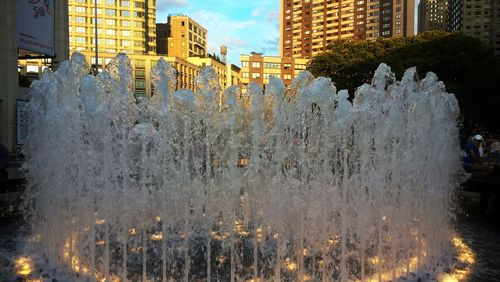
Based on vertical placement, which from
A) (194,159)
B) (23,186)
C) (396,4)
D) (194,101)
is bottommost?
(23,186)

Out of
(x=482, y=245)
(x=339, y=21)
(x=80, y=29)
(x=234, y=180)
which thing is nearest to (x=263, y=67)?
(x=80, y=29)

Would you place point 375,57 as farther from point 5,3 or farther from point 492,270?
point 492,270

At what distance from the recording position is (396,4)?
132375mm

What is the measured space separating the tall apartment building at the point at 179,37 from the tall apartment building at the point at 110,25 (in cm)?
1376

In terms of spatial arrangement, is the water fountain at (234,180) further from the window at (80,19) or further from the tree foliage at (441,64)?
the window at (80,19)

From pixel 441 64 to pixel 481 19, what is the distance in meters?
85.9

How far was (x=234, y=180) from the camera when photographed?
314 inches

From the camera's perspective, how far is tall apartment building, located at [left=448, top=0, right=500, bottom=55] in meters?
104

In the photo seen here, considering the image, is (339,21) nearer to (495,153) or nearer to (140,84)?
(140,84)

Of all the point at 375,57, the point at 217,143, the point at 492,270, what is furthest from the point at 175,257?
the point at 375,57

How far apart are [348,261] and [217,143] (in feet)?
10.0

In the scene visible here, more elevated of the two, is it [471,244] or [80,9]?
[80,9]

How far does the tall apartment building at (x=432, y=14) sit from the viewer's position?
150 m

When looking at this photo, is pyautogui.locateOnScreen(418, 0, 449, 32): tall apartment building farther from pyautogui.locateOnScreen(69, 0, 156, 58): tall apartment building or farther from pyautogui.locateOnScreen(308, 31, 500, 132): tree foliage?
pyautogui.locateOnScreen(308, 31, 500, 132): tree foliage
